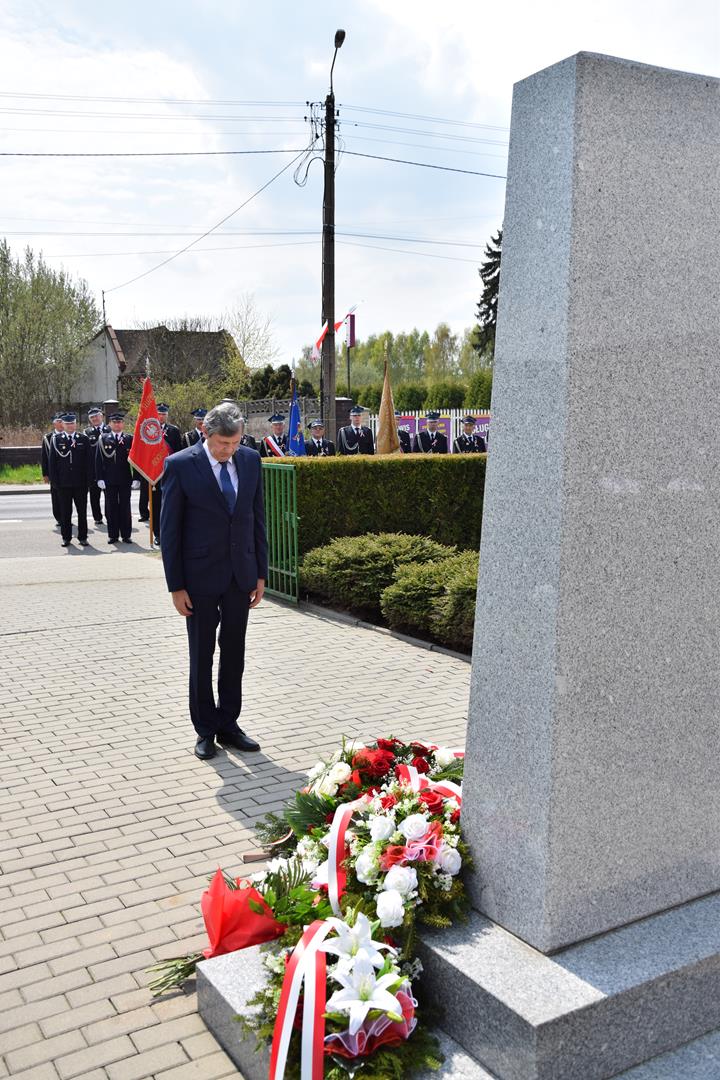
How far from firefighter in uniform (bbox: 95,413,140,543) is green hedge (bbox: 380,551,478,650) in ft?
24.7

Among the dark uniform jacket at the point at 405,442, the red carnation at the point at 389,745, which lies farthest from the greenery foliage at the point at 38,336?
the red carnation at the point at 389,745

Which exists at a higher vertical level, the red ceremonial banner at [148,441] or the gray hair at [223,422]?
the gray hair at [223,422]

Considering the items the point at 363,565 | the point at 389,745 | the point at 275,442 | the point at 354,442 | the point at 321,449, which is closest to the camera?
the point at 389,745

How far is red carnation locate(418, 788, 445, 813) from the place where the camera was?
309 cm

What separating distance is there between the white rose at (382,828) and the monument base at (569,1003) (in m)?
0.35

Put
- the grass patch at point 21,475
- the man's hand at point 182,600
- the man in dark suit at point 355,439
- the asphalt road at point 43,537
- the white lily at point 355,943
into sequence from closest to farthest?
1. the white lily at point 355,943
2. the man's hand at point 182,600
3. the asphalt road at point 43,537
4. the man in dark suit at point 355,439
5. the grass patch at point 21,475

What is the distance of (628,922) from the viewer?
2715 millimetres

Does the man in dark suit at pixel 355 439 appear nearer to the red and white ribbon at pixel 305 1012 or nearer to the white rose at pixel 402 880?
the white rose at pixel 402 880

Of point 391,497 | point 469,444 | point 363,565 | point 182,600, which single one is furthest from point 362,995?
point 469,444

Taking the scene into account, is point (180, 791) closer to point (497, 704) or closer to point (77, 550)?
point (497, 704)

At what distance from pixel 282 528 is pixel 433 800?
6.81 m

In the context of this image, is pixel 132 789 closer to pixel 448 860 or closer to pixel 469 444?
pixel 448 860

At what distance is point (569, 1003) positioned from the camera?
7.63ft

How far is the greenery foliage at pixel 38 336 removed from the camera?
41.2 metres
